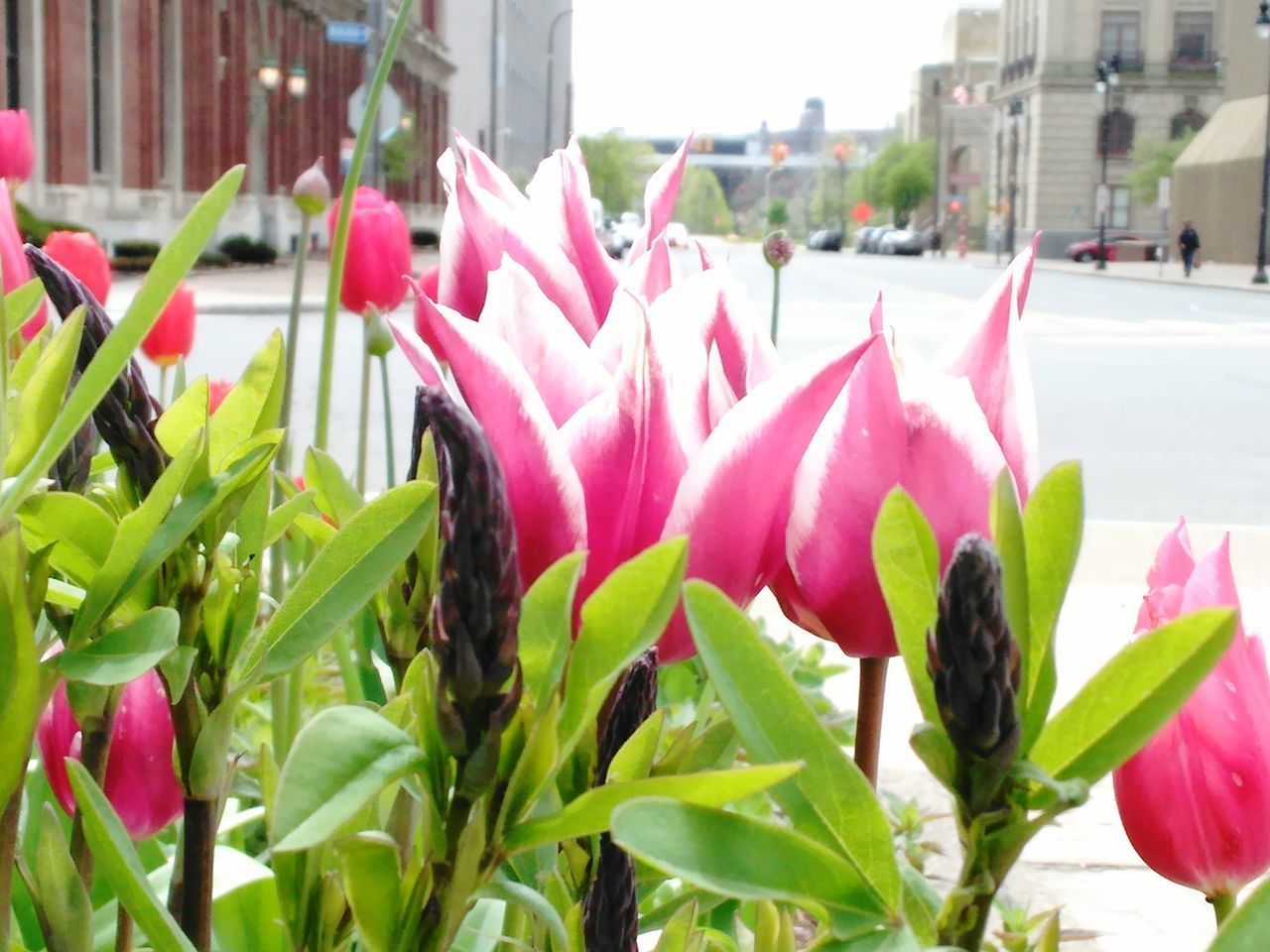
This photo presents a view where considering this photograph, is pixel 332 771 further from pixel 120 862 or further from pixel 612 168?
pixel 612 168

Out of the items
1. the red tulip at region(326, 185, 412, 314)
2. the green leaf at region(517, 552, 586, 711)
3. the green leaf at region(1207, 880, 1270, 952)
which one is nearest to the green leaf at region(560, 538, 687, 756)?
the green leaf at region(517, 552, 586, 711)

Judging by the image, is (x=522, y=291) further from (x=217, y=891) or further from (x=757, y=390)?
(x=217, y=891)

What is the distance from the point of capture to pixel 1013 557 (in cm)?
27

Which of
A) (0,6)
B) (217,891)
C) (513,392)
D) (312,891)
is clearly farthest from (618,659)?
(0,6)

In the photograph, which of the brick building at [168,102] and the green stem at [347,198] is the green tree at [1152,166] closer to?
the brick building at [168,102]

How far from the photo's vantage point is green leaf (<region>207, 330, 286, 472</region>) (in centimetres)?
44

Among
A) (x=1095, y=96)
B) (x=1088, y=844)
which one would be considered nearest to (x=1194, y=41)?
(x=1095, y=96)

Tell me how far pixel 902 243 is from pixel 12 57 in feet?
124

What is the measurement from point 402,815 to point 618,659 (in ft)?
0.57

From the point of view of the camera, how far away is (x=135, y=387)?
36cm

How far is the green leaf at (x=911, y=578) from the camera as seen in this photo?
28 cm

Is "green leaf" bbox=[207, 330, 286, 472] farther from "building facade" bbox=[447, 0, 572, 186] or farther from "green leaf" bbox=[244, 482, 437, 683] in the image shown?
"building facade" bbox=[447, 0, 572, 186]

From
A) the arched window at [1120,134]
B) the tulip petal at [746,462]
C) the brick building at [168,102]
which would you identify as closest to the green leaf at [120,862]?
the tulip petal at [746,462]

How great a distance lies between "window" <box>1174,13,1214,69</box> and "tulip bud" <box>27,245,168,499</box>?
5040 cm
